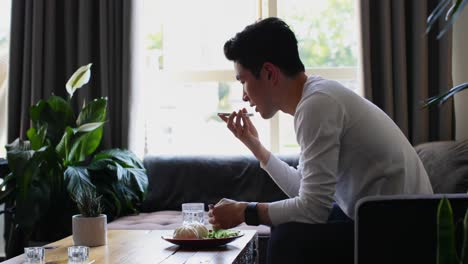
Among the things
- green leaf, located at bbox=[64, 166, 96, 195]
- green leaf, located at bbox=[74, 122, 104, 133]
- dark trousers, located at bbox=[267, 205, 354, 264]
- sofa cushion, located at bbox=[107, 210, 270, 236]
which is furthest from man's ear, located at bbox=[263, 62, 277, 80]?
green leaf, located at bbox=[74, 122, 104, 133]

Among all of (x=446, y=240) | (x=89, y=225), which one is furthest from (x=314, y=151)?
(x=89, y=225)

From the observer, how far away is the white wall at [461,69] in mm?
3711

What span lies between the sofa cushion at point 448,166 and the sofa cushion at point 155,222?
2.71 ft

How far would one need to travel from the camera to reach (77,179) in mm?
3193

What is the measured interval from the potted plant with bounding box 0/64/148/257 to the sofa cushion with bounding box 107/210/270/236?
0.11m

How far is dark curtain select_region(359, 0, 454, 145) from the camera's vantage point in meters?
3.61

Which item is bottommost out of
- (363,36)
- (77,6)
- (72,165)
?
(72,165)

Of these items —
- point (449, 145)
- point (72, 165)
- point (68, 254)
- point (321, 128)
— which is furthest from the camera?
point (72, 165)

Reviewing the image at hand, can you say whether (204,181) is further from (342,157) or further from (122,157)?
(342,157)

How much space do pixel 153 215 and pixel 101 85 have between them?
94 cm

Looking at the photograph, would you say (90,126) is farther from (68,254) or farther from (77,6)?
(68,254)

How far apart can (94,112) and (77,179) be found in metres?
0.43

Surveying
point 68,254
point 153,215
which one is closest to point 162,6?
point 153,215

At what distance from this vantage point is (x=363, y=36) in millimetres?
3662
